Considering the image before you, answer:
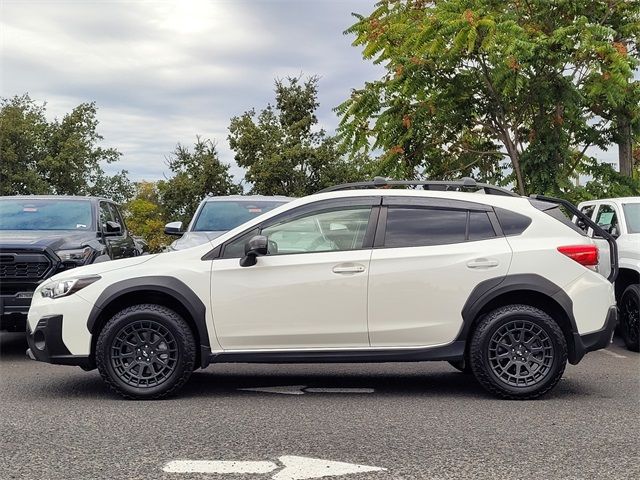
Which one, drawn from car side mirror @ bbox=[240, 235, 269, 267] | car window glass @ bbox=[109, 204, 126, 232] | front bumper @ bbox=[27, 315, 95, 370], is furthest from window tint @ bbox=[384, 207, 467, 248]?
car window glass @ bbox=[109, 204, 126, 232]

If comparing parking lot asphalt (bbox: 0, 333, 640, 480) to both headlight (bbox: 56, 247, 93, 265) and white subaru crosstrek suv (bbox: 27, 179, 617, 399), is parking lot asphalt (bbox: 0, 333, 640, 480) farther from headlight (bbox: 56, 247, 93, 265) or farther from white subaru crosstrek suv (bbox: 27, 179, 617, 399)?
headlight (bbox: 56, 247, 93, 265)

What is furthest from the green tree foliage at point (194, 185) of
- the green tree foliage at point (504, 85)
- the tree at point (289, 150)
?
the green tree foliage at point (504, 85)

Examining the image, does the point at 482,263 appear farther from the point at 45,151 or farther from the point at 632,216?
the point at 45,151

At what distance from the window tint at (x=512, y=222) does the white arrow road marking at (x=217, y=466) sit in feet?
10.2

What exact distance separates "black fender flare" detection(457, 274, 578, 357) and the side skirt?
16 centimetres

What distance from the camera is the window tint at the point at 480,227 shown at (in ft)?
21.7

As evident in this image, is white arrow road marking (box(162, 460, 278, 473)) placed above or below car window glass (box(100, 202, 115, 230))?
below

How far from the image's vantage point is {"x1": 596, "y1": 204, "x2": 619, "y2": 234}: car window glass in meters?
10.7

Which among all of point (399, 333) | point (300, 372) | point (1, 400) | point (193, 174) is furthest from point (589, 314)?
point (193, 174)

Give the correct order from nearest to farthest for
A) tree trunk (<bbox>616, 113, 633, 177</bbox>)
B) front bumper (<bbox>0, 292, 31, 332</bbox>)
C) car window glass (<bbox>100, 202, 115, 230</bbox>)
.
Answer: front bumper (<bbox>0, 292, 31, 332</bbox>) < car window glass (<bbox>100, 202, 115, 230</bbox>) < tree trunk (<bbox>616, 113, 633, 177</bbox>)

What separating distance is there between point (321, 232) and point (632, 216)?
5.76 meters

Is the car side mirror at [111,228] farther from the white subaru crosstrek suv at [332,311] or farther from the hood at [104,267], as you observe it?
the white subaru crosstrek suv at [332,311]

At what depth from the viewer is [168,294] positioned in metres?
6.38

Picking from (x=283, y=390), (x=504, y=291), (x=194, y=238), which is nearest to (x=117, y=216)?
(x=194, y=238)
